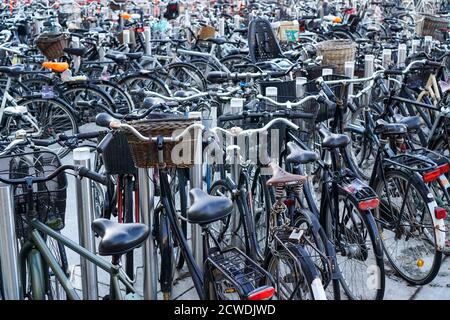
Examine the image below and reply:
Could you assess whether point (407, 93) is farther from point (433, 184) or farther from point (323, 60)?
point (433, 184)

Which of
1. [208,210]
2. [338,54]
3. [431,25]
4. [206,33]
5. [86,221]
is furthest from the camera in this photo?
[206,33]

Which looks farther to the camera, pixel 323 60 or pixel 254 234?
pixel 323 60

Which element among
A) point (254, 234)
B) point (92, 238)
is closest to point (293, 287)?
point (254, 234)

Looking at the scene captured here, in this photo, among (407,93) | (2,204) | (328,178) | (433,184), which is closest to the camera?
(2,204)

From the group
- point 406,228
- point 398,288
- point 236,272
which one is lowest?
point 398,288

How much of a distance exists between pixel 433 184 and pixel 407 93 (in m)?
1.95

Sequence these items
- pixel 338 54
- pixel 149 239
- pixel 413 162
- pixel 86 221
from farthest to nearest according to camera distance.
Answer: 1. pixel 338 54
2. pixel 413 162
3. pixel 149 239
4. pixel 86 221

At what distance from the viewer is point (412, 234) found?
14.5ft

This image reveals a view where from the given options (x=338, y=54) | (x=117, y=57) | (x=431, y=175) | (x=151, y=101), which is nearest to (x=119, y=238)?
(x=151, y=101)

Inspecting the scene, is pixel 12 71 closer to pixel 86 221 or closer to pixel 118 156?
pixel 118 156

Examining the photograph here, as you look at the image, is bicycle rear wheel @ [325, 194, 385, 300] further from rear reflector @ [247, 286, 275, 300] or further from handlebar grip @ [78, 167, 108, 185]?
handlebar grip @ [78, 167, 108, 185]

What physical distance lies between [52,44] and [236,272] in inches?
234

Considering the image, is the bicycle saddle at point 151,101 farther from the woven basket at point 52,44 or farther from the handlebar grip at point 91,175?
the woven basket at point 52,44

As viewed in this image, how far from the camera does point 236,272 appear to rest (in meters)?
3.06
